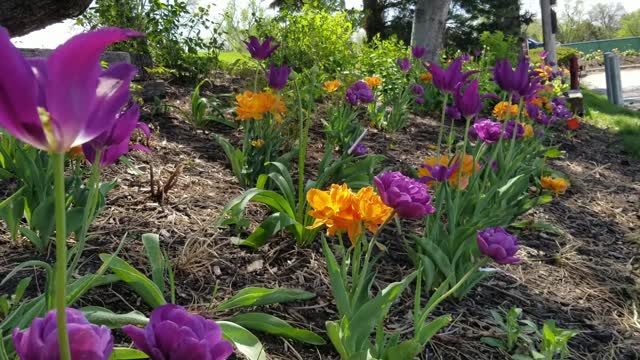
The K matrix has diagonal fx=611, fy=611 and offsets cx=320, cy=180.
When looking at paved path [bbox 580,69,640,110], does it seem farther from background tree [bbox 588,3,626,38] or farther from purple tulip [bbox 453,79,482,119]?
background tree [bbox 588,3,626,38]

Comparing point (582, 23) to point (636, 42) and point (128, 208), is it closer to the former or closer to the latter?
point (636, 42)

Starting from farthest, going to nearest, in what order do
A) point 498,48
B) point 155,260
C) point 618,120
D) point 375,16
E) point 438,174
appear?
point 375,16 < point 498,48 < point 618,120 < point 438,174 < point 155,260

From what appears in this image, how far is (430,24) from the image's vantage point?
721 cm

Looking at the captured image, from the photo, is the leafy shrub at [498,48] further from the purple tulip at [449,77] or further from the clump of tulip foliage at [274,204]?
the purple tulip at [449,77]

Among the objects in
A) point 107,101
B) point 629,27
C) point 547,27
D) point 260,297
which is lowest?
point 260,297

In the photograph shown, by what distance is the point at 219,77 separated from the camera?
6.16 m

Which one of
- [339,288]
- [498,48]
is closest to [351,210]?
[339,288]

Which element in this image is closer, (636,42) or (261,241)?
(261,241)

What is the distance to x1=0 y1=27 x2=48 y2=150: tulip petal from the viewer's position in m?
0.54

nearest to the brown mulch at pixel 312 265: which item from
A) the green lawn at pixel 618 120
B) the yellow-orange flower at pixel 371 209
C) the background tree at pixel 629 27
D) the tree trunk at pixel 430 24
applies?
the yellow-orange flower at pixel 371 209

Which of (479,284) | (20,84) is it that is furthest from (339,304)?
(20,84)

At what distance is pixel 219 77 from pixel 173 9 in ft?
2.80

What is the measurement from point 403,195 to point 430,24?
20.6ft

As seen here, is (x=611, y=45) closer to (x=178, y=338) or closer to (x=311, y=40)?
(x=311, y=40)
